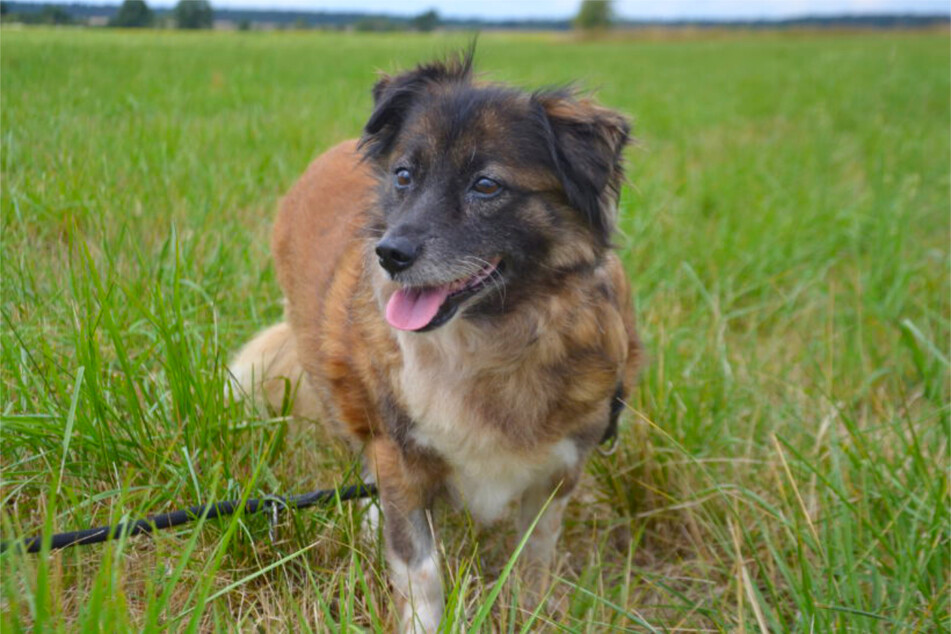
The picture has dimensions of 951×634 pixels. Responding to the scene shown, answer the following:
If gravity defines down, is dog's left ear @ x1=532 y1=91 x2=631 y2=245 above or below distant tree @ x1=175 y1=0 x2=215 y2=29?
below

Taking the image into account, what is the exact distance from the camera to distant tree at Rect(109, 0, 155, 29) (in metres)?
3.15

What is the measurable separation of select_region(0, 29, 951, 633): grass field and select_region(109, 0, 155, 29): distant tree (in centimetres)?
11

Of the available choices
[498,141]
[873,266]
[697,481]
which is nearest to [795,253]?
[873,266]

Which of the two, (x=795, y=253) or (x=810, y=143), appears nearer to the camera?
(x=795, y=253)

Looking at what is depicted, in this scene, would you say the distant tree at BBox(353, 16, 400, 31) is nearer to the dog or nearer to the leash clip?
the dog

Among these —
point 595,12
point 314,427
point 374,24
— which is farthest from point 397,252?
point 595,12

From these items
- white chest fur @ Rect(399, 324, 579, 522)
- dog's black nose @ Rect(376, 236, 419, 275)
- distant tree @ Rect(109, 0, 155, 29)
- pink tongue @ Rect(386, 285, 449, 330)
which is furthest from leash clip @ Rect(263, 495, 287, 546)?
distant tree @ Rect(109, 0, 155, 29)

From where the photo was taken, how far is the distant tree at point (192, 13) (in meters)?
3.33

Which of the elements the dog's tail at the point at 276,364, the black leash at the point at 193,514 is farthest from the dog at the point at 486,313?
the dog's tail at the point at 276,364

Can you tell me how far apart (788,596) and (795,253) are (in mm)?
2644

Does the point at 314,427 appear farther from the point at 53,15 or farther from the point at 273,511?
the point at 53,15

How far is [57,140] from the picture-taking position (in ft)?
10.2

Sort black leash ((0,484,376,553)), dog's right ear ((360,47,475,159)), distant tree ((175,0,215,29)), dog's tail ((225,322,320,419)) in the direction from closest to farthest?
1. black leash ((0,484,376,553))
2. dog's right ear ((360,47,475,159))
3. dog's tail ((225,322,320,419))
4. distant tree ((175,0,215,29))

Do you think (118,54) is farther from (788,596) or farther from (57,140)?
(788,596)
